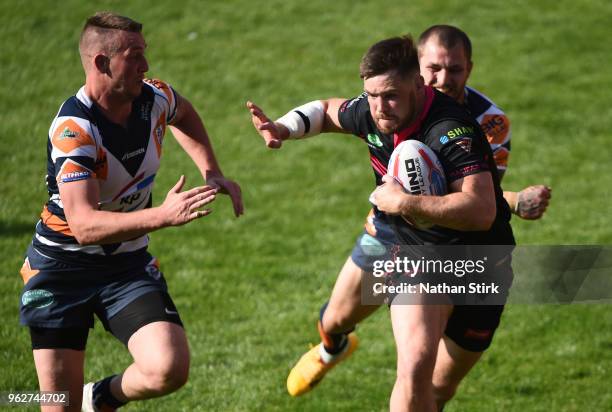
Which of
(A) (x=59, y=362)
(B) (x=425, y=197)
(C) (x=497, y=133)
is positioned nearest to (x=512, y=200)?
(C) (x=497, y=133)

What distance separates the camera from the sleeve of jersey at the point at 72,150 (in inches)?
233

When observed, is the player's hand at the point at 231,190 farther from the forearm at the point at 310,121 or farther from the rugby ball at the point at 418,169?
the rugby ball at the point at 418,169

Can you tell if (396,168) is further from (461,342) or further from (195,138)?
(195,138)

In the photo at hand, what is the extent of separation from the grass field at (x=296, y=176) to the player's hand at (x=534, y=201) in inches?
65.8

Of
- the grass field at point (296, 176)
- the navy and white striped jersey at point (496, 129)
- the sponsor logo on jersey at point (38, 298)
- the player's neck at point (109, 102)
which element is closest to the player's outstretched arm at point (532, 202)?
the navy and white striped jersey at point (496, 129)

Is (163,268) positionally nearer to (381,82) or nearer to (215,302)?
(215,302)

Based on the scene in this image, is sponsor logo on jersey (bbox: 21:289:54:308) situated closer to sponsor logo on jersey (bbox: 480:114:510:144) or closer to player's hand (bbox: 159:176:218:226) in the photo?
player's hand (bbox: 159:176:218:226)

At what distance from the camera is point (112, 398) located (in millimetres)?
6750

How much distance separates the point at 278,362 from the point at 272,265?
7.30 feet

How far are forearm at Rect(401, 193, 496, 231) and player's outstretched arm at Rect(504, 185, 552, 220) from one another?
1.10m

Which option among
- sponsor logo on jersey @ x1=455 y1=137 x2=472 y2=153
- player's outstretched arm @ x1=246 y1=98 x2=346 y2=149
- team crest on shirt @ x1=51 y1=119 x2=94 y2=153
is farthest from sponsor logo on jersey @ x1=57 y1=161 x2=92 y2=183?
sponsor logo on jersey @ x1=455 y1=137 x2=472 y2=153

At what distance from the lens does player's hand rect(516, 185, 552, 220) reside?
6984mm

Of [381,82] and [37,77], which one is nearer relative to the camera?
[381,82]

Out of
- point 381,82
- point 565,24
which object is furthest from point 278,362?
point 565,24
